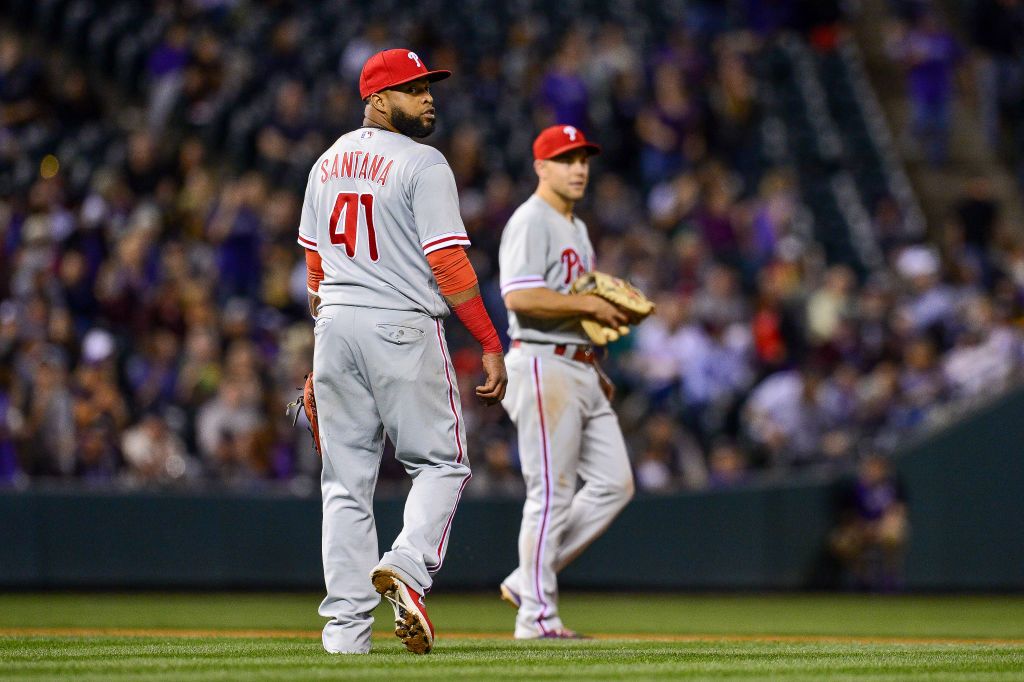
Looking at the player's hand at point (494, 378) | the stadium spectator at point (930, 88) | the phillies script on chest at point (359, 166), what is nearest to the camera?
the player's hand at point (494, 378)

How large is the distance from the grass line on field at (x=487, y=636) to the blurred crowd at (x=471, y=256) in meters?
3.66

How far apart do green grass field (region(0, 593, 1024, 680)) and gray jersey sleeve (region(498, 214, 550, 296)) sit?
156 centimetres

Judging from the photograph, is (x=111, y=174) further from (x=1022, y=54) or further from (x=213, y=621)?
(x=1022, y=54)

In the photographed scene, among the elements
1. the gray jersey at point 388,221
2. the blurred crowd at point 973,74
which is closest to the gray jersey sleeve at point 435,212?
the gray jersey at point 388,221

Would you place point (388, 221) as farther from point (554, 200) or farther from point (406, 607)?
point (554, 200)

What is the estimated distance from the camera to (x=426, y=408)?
5.79m

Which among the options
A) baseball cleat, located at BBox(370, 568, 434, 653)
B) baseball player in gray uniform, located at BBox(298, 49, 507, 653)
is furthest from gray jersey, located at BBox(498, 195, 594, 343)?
baseball cleat, located at BBox(370, 568, 434, 653)

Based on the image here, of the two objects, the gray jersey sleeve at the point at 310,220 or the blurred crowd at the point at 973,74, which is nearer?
the gray jersey sleeve at the point at 310,220

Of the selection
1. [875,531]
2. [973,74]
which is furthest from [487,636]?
[973,74]

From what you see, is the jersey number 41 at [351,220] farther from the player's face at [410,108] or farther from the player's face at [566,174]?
the player's face at [566,174]

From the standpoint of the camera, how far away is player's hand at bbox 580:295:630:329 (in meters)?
7.14

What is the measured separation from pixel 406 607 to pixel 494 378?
2.74ft

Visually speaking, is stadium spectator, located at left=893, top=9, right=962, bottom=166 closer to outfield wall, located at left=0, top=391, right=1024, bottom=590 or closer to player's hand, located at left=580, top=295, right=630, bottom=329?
outfield wall, located at left=0, top=391, right=1024, bottom=590

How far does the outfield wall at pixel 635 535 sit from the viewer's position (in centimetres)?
1146
